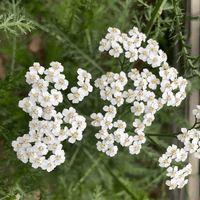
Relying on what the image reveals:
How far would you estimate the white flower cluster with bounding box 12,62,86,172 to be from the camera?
110 cm

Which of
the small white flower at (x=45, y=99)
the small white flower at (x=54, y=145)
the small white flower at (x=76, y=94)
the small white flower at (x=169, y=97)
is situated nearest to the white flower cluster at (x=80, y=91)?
the small white flower at (x=76, y=94)

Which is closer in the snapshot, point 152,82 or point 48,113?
point 48,113

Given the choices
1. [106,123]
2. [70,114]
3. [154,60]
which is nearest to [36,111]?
[70,114]

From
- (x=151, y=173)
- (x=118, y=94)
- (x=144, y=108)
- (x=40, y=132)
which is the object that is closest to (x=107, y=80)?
(x=118, y=94)

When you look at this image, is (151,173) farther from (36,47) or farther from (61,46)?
(36,47)

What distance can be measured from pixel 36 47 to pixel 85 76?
1.19 m

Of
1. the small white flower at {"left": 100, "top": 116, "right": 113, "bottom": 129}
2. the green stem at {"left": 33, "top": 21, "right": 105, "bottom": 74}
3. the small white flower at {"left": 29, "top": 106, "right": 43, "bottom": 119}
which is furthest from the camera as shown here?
the green stem at {"left": 33, "top": 21, "right": 105, "bottom": 74}

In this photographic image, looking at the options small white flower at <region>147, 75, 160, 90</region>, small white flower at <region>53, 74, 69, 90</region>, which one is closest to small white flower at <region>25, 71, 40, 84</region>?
small white flower at <region>53, 74, 69, 90</region>

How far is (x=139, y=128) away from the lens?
1.23m

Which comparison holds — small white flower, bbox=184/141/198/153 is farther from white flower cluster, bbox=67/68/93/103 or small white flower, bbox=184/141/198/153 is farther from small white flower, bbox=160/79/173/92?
white flower cluster, bbox=67/68/93/103

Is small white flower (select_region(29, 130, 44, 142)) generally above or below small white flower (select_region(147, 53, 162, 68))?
below

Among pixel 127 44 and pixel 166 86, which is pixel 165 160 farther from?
pixel 127 44

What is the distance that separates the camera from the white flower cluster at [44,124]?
1.10 meters

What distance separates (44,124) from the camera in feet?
3.61
